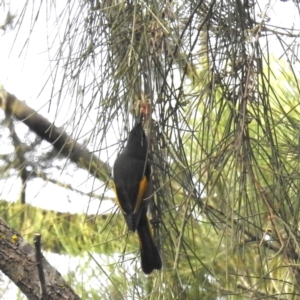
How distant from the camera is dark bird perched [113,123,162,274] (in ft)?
3.08

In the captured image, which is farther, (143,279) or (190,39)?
(143,279)

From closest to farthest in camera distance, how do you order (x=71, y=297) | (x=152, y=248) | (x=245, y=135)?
1. (x=245, y=135)
2. (x=152, y=248)
3. (x=71, y=297)

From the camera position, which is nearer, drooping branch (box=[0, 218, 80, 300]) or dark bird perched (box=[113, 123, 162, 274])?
dark bird perched (box=[113, 123, 162, 274])

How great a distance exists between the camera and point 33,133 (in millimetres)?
1588

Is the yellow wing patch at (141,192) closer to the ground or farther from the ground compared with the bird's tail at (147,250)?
farther from the ground

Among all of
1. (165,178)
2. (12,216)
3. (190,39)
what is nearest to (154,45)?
(190,39)

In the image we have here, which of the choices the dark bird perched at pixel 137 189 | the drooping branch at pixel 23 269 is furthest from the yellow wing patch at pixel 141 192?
the drooping branch at pixel 23 269

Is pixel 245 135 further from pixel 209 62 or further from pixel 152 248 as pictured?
pixel 152 248

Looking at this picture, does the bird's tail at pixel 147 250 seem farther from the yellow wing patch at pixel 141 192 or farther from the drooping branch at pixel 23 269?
the drooping branch at pixel 23 269

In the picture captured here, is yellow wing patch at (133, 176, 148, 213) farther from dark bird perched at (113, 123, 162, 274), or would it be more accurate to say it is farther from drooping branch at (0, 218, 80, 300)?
drooping branch at (0, 218, 80, 300)

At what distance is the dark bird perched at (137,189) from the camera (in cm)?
94

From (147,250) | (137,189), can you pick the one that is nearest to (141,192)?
(137,189)

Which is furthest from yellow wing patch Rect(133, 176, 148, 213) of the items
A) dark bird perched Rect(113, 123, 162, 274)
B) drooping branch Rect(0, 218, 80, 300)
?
drooping branch Rect(0, 218, 80, 300)

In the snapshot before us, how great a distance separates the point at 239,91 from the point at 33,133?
33.3 inches
